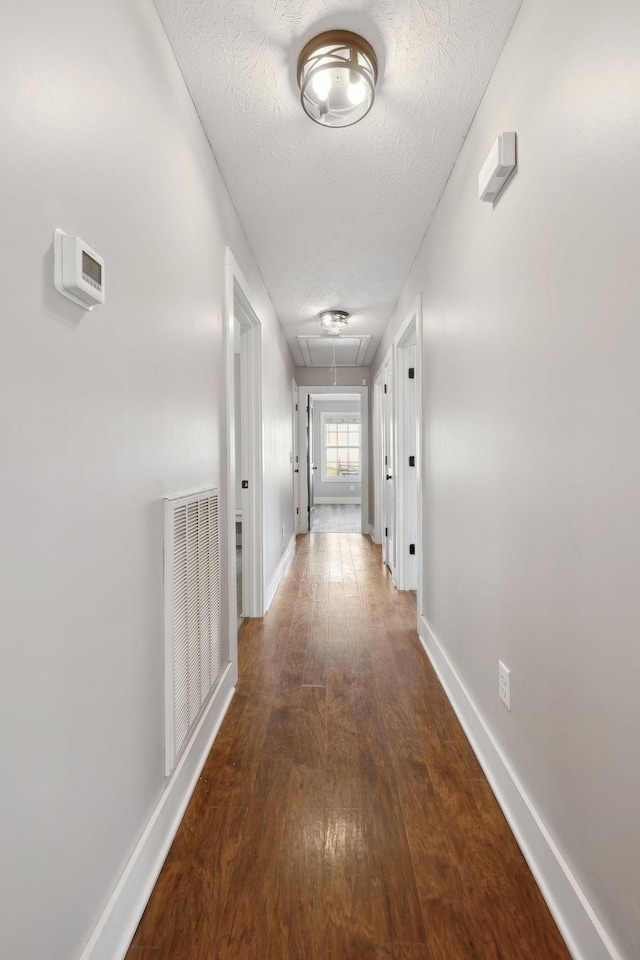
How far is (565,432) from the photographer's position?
44.7 inches

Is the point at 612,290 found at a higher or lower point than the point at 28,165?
lower

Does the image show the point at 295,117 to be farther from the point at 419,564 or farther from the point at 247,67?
the point at 419,564

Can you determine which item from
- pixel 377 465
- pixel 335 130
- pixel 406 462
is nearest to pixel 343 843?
pixel 335 130

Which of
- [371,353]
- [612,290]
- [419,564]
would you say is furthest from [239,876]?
[371,353]

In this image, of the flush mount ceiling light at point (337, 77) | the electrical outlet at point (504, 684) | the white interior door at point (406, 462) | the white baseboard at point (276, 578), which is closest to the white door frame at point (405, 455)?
the white interior door at point (406, 462)

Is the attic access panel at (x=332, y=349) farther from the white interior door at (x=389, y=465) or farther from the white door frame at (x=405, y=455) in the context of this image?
the white door frame at (x=405, y=455)

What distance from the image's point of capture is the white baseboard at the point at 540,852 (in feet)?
3.30

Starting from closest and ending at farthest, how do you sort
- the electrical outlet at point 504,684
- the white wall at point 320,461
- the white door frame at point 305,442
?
the electrical outlet at point 504,684 → the white door frame at point 305,442 → the white wall at point 320,461

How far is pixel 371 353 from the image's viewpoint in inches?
238

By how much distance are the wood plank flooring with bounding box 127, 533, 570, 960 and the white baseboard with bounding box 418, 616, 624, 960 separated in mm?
31

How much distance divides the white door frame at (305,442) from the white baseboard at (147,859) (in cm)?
511

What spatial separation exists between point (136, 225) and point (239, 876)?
1.69 meters

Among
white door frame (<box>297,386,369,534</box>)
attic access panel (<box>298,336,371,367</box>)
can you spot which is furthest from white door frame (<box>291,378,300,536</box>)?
attic access panel (<box>298,336,371,367</box>)

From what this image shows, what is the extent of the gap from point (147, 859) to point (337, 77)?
2345 millimetres
